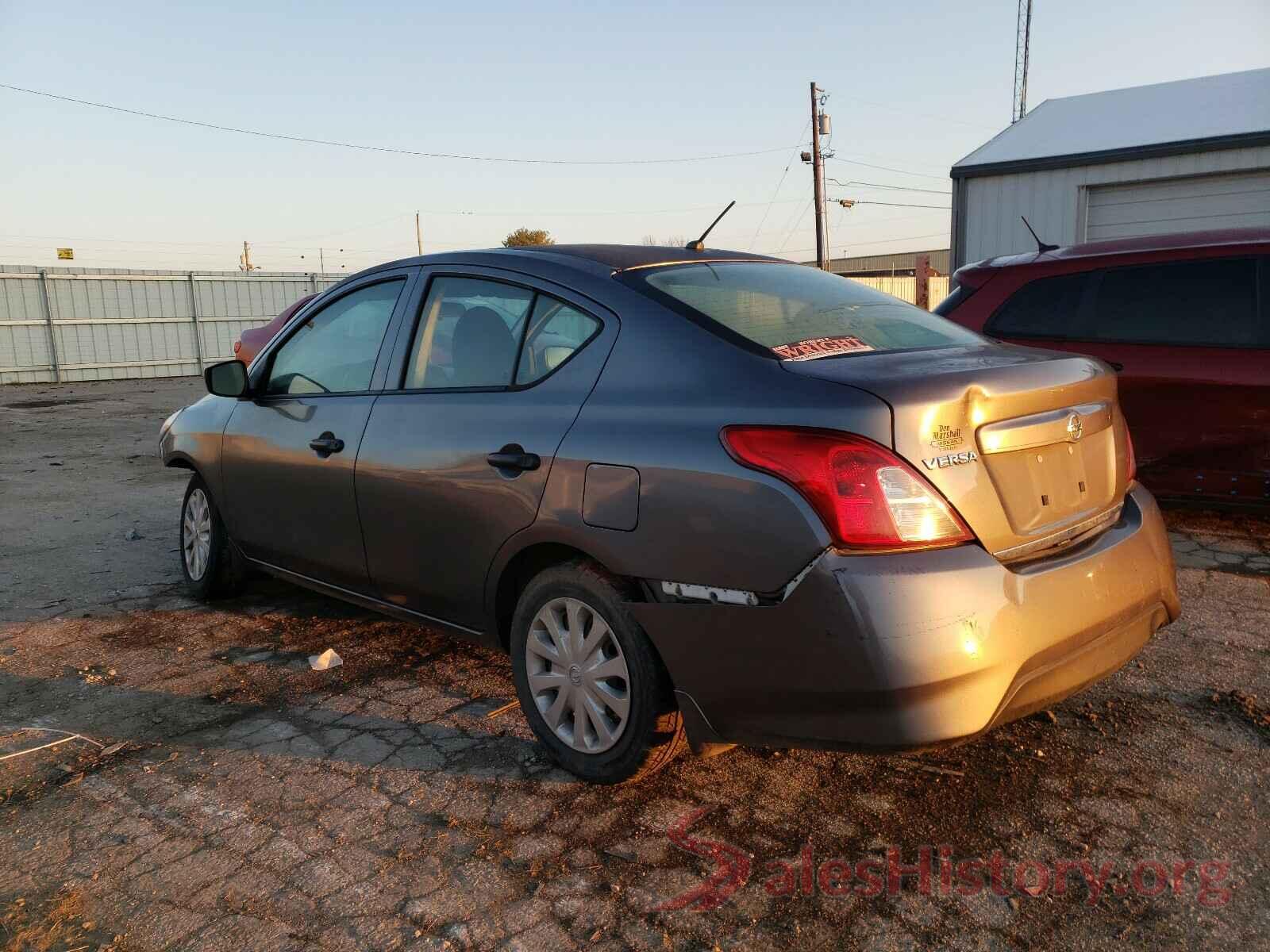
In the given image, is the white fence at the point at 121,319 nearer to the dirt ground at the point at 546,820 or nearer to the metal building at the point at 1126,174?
the metal building at the point at 1126,174

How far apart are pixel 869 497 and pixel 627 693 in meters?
0.91

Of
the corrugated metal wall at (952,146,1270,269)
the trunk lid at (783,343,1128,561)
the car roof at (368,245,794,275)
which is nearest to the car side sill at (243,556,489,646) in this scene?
the car roof at (368,245,794,275)

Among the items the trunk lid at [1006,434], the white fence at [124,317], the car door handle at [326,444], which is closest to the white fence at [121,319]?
the white fence at [124,317]

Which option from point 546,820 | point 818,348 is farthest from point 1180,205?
point 546,820

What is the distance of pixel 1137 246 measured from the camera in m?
5.38

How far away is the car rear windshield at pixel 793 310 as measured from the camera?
2711 mm

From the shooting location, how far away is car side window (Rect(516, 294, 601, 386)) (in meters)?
2.92

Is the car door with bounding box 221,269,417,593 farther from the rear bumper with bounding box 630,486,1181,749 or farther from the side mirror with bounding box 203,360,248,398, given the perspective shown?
the rear bumper with bounding box 630,486,1181,749

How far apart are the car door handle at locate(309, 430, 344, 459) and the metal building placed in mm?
11638

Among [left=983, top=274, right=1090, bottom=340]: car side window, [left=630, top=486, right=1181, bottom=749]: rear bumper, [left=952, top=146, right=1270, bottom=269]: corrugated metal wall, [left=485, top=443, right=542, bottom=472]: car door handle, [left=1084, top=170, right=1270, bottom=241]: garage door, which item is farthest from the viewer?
[left=952, top=146, right=1270, bottom=269]: corrugated metal wall

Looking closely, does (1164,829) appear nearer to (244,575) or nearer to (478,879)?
(478,879)

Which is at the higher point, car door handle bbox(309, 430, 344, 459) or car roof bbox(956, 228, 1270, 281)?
car roof bbox(956, 228, 1270, 281)

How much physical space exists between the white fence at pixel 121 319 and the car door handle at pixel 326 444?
1935 centimetres


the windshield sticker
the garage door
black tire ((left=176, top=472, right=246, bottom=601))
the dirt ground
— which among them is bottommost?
the dirt ground
